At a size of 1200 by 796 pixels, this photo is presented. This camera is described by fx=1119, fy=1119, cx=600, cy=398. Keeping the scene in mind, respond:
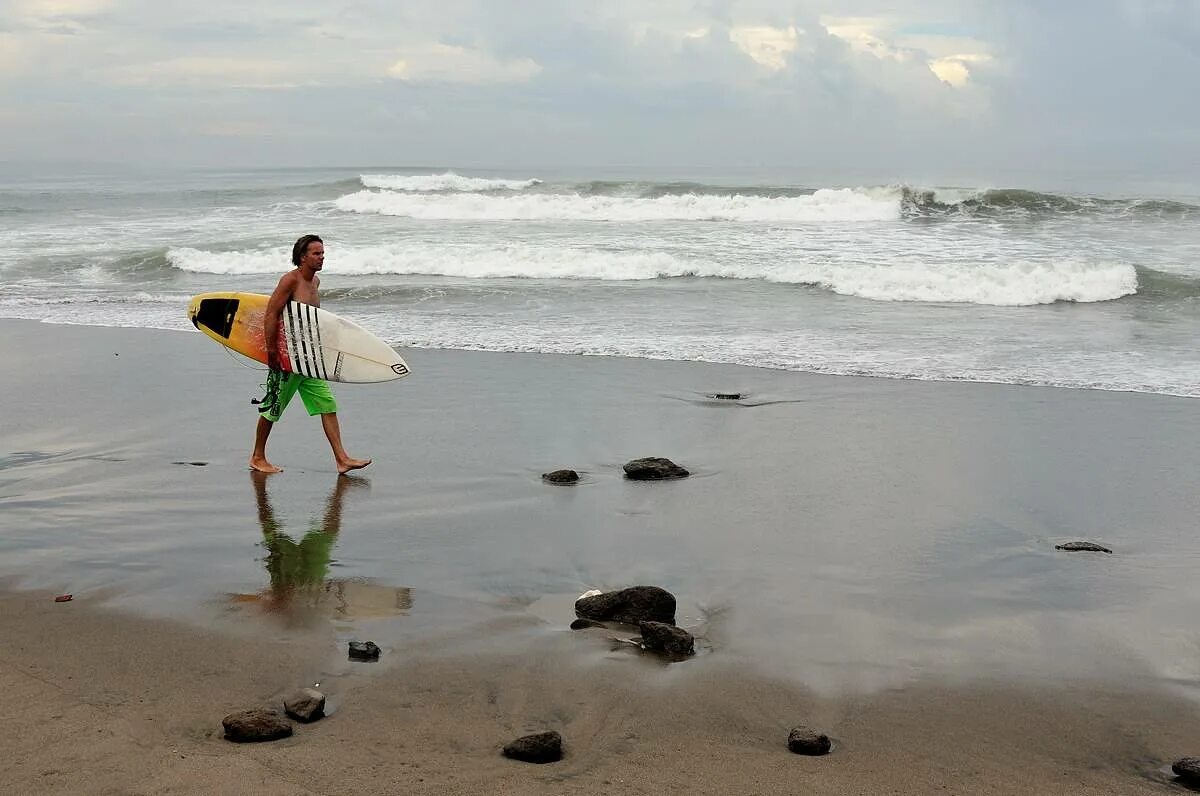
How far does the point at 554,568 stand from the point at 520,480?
1615 millimetres

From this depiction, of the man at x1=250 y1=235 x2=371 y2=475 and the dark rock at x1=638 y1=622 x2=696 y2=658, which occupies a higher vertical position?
the man at x1=250 y1=235 x2=371 y2=475

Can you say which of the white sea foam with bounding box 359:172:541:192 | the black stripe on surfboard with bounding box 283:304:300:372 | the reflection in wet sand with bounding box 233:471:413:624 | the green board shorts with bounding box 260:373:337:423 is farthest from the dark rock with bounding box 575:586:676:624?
the white sea foam with bounding box 359:172:541:192

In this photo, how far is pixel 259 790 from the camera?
3117 mm

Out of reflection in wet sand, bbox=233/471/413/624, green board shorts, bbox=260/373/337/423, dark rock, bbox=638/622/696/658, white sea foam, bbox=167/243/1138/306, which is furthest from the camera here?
white sea foam, bbox=167/243/1138/306

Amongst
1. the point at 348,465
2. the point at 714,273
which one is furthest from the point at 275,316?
the point at 714,273

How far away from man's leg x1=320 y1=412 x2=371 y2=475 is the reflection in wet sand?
41.0 inches

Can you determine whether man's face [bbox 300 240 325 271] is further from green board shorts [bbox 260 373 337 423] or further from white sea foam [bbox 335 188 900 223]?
white sea foam [bbox 335 188 900 223]

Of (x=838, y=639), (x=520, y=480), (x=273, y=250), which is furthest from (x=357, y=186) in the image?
(x=838, y=639)

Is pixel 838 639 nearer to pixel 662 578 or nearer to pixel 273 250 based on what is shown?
pixel 662 578

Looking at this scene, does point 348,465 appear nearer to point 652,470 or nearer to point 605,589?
point 652,470

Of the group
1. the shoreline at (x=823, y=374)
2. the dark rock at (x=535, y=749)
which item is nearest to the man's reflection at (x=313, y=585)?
the dark rock at (x=535, y=749)

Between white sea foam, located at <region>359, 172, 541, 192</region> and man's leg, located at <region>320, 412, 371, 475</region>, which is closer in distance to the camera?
man's leg, located at <region>320, 412, 371, 475</region>

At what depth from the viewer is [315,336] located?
7539 millimetres

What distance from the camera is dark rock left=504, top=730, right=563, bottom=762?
11.1 feet
